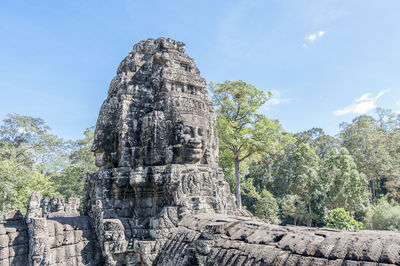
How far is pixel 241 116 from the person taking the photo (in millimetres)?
18078

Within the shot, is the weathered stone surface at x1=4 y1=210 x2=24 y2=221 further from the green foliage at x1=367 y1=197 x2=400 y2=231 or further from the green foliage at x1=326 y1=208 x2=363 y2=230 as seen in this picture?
the green foliage at x1=367 y1=197 x2=400 y2=231

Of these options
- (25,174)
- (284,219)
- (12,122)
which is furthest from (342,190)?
(12,122)

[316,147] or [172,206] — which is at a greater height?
[316,147]

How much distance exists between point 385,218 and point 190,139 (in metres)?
17.0

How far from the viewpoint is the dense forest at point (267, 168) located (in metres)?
16.5

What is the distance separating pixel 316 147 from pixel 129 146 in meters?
32.4

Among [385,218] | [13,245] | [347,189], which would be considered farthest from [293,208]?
[13,245]

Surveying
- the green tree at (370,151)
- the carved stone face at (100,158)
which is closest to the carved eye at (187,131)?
the carved stone face at (100,158)

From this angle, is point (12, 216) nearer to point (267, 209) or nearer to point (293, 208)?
point (267, 209)

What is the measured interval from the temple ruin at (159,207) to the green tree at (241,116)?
10008 mm

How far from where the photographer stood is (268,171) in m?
27.9

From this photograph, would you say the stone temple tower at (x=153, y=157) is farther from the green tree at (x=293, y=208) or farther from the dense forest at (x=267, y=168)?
the green tree at (x=293, y=208)

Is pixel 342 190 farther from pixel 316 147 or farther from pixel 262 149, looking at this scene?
pixel 316 147

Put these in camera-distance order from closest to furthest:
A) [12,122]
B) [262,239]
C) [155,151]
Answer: [262,239], [155,151], [12,122]
